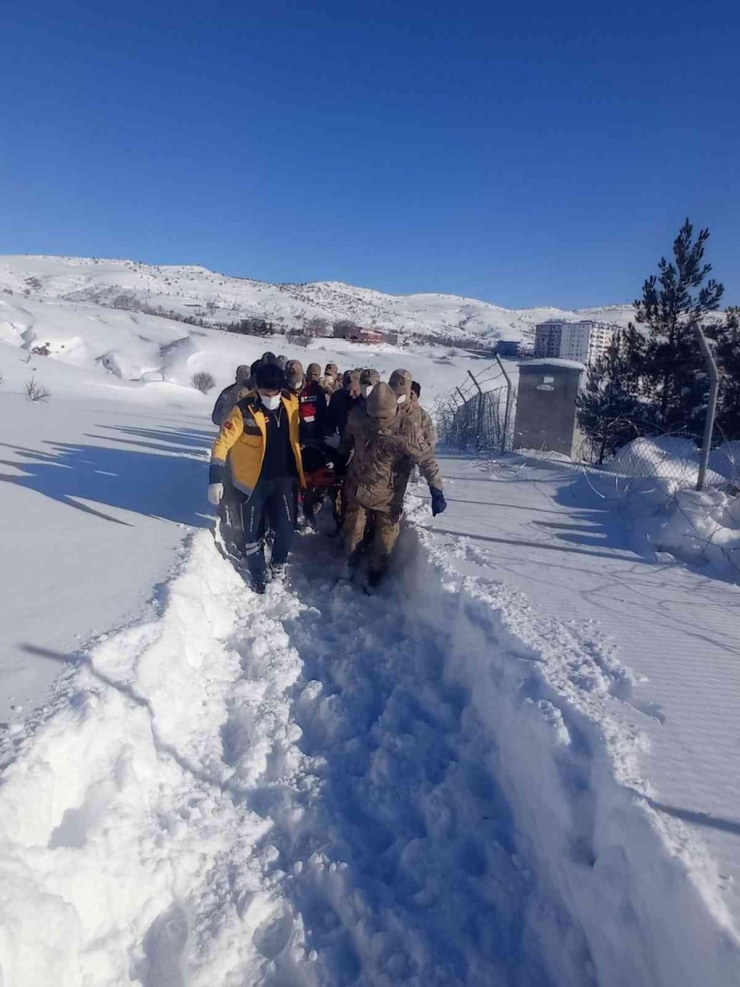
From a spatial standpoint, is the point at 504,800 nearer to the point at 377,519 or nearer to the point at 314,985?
the point at 314,985

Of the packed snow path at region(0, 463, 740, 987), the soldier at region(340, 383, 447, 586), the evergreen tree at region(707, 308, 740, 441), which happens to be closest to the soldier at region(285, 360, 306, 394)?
the soldier at region(340, 383, 447, 586)

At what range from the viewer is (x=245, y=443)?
5207 mm

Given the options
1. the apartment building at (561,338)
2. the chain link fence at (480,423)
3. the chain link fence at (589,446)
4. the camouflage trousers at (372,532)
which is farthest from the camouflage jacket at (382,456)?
the apartment building at (561,338)

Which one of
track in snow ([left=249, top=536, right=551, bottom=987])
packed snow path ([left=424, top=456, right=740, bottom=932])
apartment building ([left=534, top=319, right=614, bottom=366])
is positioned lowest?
track in snow ([left=249, top=536, right=551, bottom=987])

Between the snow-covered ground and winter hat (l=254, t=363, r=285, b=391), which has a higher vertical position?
winter hat (l=254, t=363, r=285, b=391)

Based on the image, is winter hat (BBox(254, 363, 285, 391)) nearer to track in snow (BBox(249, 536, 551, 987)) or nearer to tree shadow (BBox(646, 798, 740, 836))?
track in snow (BBox(249, 536, 551, 987))

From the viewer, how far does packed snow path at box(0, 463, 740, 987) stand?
2229mm

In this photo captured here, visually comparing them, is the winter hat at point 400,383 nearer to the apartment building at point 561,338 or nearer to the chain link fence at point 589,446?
the chain link fence at point 589,446

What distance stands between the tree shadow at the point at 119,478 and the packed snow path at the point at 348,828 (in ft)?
8.52

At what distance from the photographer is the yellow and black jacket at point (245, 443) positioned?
5.08 metres

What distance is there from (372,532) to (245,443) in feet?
4.50

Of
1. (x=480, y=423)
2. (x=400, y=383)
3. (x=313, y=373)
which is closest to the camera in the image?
(x=400, y=383)

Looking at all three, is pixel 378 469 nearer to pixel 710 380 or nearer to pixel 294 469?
pixel 294 469

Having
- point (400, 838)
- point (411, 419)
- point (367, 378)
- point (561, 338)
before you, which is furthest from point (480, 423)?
point (561, 338)
